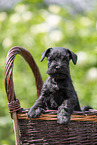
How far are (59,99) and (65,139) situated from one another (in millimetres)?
235

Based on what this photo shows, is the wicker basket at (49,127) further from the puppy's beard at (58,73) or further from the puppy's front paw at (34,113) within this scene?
the puppy's beard at (58,73)

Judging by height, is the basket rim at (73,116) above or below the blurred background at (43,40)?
below

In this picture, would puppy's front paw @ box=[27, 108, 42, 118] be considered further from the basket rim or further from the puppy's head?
the puppy's head

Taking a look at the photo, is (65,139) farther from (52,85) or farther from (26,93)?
(26,93)

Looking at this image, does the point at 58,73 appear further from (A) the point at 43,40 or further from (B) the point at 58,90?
(A) the point at 43,40

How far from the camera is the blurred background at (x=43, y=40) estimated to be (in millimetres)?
2385

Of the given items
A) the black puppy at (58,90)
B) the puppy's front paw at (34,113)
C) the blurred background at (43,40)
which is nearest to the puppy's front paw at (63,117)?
the black puppy at (58,90)

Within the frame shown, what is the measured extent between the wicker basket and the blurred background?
1.00 metres

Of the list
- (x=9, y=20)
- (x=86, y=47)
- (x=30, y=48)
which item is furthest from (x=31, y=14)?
(x=86, y=47)

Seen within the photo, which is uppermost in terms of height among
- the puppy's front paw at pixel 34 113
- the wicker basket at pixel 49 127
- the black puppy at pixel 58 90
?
the black puppy at pixel 58 90

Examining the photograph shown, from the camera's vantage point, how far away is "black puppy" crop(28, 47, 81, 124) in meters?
1.18

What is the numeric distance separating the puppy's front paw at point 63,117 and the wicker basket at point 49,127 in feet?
0.09

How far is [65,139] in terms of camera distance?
1.19 m

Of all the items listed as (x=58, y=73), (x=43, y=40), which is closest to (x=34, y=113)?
(x=58, y=73)
